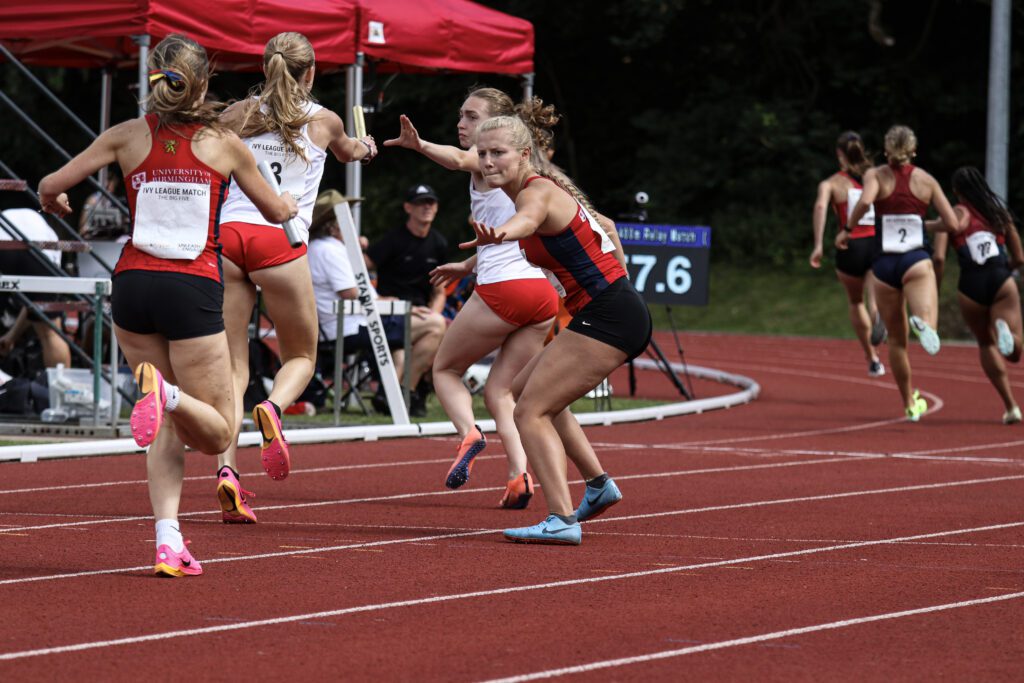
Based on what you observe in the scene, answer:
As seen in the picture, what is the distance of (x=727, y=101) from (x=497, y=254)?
1122 inches

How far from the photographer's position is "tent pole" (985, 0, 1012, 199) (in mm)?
24656

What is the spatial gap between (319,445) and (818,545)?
4.82 meters

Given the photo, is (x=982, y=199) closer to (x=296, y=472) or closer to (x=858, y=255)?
(x=858, y=255)

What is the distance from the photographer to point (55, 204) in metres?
6.45

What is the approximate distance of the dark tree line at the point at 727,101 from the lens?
34.7 metres

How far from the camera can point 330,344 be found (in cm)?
1341

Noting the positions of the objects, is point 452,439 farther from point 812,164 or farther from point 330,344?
point 812,164

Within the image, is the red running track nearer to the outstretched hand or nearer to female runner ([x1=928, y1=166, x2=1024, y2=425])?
the outstretched hand

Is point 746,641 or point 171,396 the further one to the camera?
point 171,396

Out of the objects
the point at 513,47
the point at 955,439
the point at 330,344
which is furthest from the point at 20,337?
the point at 955,439

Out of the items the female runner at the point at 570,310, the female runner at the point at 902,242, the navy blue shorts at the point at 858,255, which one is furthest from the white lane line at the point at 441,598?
the navy blue shorts at the point at 858,255

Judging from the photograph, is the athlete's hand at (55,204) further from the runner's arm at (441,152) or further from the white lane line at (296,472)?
the white lane line at (296,472)

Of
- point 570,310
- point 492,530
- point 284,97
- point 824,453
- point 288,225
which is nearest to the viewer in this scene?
point 570,310

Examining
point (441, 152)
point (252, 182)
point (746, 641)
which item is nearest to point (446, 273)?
point (441, 152)
